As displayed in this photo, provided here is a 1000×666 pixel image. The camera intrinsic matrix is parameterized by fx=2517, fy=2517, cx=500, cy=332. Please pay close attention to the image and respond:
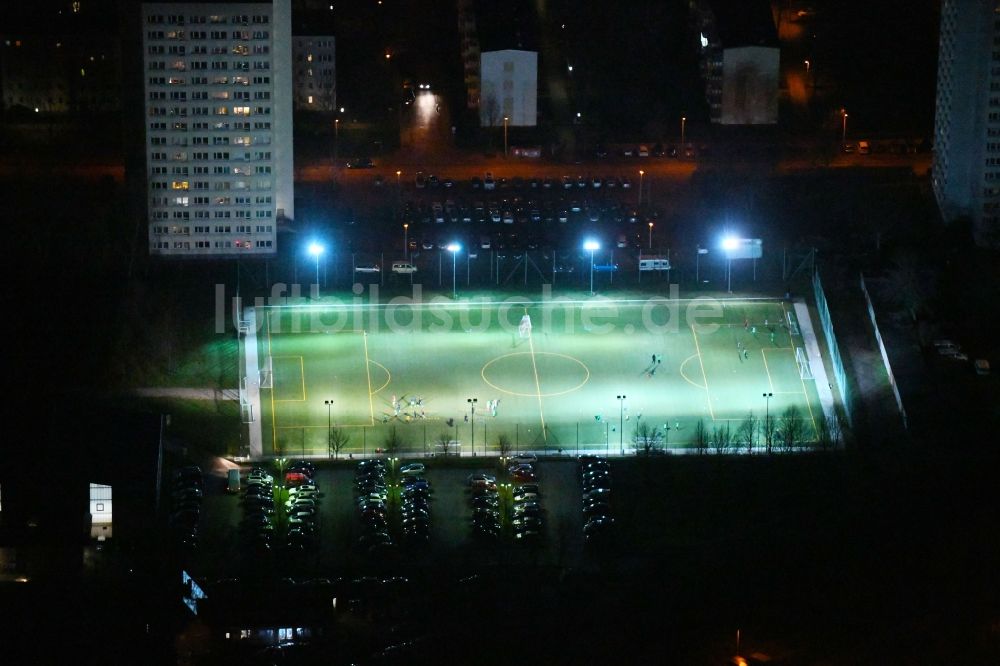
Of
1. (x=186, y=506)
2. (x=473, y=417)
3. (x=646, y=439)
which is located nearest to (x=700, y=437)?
(x=646, y=439)

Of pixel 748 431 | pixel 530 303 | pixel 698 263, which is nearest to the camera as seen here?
pixel 748 431

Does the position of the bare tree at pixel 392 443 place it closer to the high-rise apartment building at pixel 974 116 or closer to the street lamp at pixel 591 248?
the street lamp at pixel 591 248

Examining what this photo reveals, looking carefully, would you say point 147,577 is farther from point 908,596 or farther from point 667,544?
point 908,596

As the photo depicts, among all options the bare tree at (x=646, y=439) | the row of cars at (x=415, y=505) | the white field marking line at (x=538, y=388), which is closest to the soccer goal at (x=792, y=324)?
the white field marking line at (x=538, y=388)

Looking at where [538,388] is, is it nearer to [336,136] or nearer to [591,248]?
[591,248]

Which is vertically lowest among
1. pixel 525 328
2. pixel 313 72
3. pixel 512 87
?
pixel 525 328

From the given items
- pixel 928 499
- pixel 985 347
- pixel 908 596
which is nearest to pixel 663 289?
pixel 985 347
